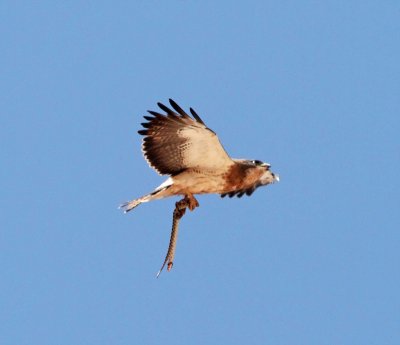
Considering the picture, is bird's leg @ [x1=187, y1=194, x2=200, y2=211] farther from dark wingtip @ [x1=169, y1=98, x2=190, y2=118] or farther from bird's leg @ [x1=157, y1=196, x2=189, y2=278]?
dark wingtip @ [x1=169, y1=98, x2=190, y2=118]

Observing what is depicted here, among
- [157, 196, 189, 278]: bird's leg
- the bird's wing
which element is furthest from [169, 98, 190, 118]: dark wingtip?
[157, 196, 189, 278]: bird's leg

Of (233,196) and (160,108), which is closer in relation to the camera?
(160,108)

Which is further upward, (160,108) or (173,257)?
(160,108)

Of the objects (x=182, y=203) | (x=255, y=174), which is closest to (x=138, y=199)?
(x=182, y=203)

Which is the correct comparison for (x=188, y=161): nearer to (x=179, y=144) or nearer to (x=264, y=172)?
(x=179, y=144)

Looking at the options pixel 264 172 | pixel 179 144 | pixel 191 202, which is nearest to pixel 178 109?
pixel 179 144

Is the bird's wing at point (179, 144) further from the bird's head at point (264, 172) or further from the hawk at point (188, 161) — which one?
the bird's head at point (264, 172)

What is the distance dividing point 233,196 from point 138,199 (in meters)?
1.84

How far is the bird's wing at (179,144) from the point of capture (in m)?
13.8

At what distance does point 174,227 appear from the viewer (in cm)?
1391

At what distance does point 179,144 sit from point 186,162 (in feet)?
A: 1.16

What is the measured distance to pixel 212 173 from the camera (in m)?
14.5

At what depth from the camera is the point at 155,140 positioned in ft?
46.5

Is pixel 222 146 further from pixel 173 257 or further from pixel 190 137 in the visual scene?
pixel 173 257
